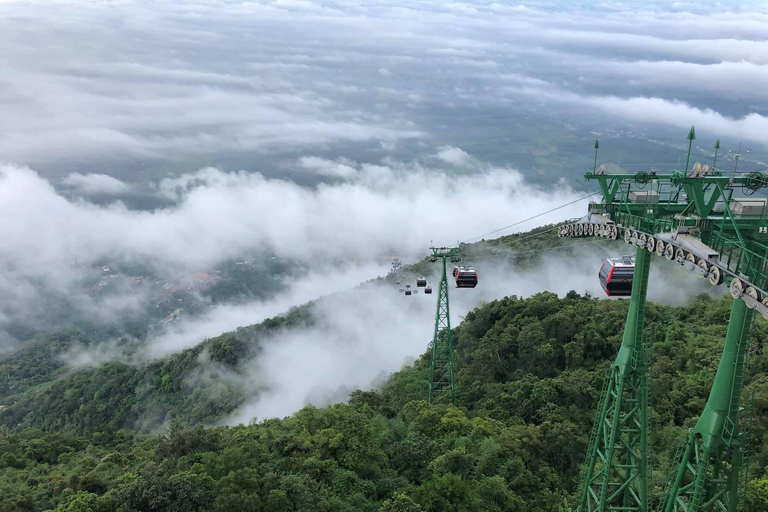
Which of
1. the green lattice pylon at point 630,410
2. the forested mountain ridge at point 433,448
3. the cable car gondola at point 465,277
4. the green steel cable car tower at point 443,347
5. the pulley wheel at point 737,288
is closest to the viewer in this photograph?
the pulley wheel at point 737,288

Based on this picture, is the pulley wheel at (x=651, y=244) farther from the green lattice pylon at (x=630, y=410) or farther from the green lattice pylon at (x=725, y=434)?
the green lattice pylon at (x=725, y=434)

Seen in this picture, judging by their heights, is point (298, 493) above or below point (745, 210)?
below

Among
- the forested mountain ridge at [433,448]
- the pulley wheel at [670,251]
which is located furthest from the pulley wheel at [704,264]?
the forested mountain ridge at [433,448]

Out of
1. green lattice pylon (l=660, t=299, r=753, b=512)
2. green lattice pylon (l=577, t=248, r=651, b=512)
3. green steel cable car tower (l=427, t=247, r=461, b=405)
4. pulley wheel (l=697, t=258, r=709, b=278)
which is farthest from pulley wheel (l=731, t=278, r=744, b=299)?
green steel cable car tower (l=427, t=247, r=461, b=405)

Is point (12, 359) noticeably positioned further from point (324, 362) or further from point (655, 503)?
point (655, 503)

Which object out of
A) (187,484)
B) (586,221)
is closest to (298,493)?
(187,484)

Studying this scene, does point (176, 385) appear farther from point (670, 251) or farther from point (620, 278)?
point (670, 251)

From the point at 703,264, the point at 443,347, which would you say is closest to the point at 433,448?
the point at 703,264
